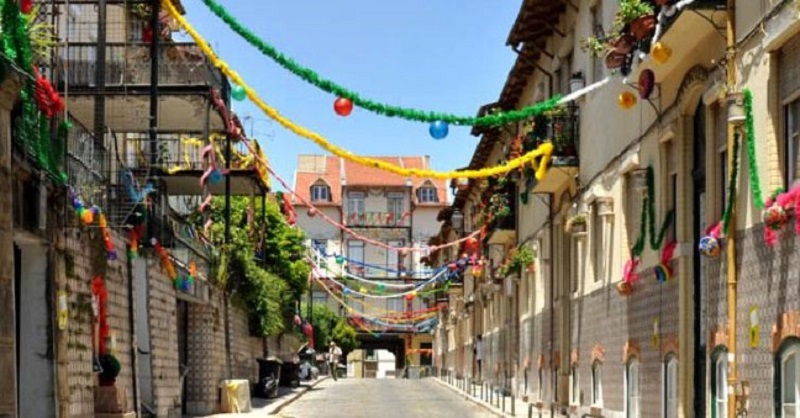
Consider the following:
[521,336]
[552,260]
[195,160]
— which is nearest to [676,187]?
[552,260]

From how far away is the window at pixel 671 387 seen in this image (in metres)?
16.9

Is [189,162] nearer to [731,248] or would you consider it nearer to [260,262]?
[260,262]

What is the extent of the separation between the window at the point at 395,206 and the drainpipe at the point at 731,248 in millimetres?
81899

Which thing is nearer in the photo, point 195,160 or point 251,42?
point 251,42

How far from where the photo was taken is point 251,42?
1606cm

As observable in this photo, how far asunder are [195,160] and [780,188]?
2130 cm

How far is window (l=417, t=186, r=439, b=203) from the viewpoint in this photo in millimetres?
96875

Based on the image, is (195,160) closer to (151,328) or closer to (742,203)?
(151,328)

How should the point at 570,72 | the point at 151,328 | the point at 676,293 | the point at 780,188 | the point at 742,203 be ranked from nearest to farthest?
the point at 780,188 < the point at 742,203 < the point at 676,293 < the point at 151,328 < the point at 570,72

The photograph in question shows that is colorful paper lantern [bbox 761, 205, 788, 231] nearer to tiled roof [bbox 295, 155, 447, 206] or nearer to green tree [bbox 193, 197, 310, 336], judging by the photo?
green tree [bbox 193, 197, 310, 336]

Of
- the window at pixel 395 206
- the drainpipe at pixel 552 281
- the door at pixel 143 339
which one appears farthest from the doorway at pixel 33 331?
the window at pixel 395 206

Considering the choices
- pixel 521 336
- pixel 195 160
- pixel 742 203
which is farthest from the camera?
pixel 521 336

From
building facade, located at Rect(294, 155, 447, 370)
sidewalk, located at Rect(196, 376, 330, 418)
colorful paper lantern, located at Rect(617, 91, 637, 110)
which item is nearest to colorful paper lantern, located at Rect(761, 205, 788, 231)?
colorful paper lantern, located at Rect(617, 91, 637, 110)

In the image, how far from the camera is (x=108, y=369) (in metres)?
18.1
